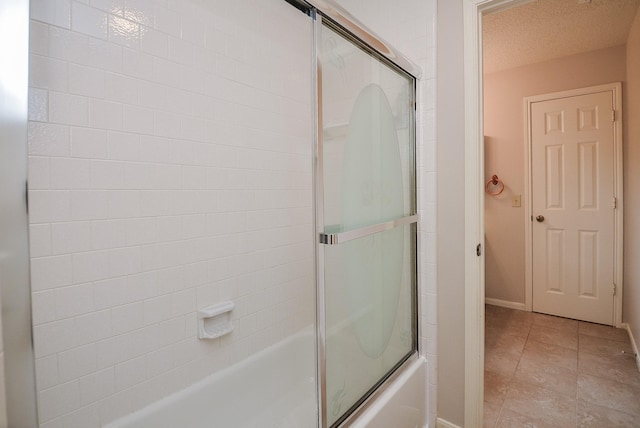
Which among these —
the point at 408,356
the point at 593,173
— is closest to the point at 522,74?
the point at 593,173

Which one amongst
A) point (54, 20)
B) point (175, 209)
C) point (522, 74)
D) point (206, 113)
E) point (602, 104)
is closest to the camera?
point (54, 20)

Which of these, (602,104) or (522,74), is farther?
(522,74)

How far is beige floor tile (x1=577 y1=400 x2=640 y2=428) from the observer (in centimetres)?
174

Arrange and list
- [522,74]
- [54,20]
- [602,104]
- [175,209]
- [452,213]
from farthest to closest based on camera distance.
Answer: [522,74] → [602,104] → [452,213] → [175,209] → [54,20]

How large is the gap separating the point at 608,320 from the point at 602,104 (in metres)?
1.93

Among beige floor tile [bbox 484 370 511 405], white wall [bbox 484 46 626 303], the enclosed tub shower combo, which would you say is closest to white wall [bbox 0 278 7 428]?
the enclosed tub shower combo

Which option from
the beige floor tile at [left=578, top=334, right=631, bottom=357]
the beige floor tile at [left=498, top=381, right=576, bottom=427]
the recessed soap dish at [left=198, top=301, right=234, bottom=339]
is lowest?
the beige floor tile at [left=498, top=381, right=576, bottom=427]

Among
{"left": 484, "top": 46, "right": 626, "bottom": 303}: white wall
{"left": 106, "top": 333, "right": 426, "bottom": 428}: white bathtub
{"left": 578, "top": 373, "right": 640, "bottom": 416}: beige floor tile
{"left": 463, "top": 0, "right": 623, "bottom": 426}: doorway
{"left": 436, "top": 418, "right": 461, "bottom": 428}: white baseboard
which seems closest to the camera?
{"left": 106, "top": 333, "right": 426, "bottom": 428}: white bathtub

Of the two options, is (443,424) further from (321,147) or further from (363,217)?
(321,147)

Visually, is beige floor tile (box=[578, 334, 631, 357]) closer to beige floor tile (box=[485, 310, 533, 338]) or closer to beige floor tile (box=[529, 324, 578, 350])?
beige floor tile (box=[529, 324, 578, 350])

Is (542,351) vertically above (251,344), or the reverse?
(251,344)

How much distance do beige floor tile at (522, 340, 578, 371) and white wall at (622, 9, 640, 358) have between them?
0.46 metres

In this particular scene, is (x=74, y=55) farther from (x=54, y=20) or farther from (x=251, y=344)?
(x=251, y=344)

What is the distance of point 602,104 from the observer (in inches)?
116
